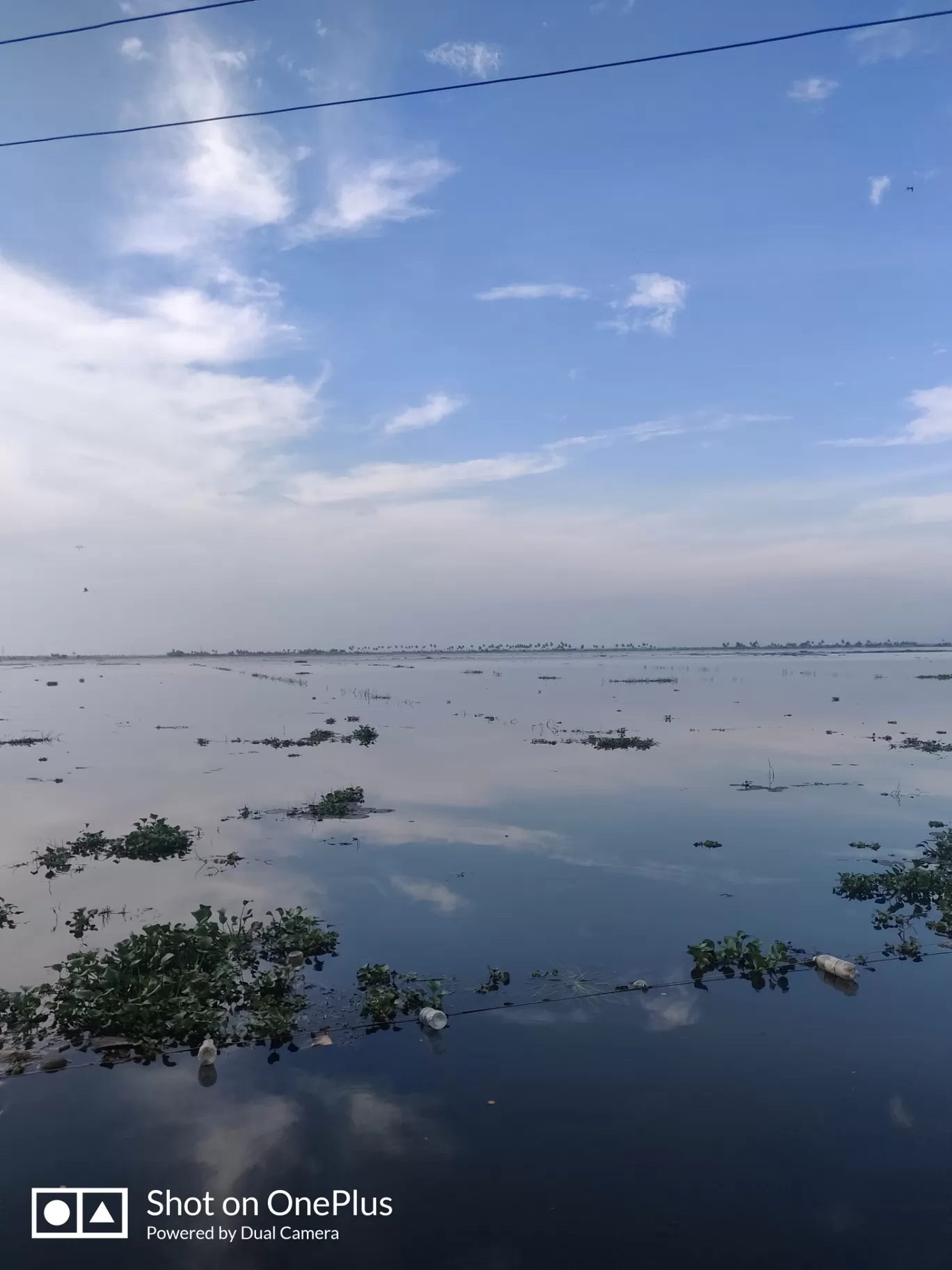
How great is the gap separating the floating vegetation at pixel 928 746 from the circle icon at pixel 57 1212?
98.8 ft

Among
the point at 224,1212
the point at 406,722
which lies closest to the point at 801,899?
the point at 224,1212

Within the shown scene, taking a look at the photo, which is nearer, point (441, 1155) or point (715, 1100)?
point (441, 1155)

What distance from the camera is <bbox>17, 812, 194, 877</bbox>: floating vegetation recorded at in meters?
16.6

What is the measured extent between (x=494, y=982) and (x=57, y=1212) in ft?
17.8

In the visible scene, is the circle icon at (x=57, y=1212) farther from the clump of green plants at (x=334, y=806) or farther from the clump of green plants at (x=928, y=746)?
the clump of green plants at (x=928, y=746)

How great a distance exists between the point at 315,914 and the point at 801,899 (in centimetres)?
856

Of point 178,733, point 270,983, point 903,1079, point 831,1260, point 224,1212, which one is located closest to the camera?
point 831,1260

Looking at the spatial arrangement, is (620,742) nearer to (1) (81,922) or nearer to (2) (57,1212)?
(1) (81,922)

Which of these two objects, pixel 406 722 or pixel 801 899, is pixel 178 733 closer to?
pixel 406 722

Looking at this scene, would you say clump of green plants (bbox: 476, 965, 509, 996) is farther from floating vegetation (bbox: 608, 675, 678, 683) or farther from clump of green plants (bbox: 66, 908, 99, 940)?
floating vegetation (bbox: 608, 675, 678, 683)

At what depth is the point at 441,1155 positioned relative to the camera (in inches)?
276

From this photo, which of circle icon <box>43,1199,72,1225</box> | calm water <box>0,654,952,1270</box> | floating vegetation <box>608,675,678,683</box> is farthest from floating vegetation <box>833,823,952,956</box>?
floating vegetation <box>608,675,678,683</box>

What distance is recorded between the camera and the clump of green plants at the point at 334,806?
20.3 m

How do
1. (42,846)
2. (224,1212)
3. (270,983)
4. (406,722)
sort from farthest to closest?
(406,722), (42,846), (270,983), (224,1212)
